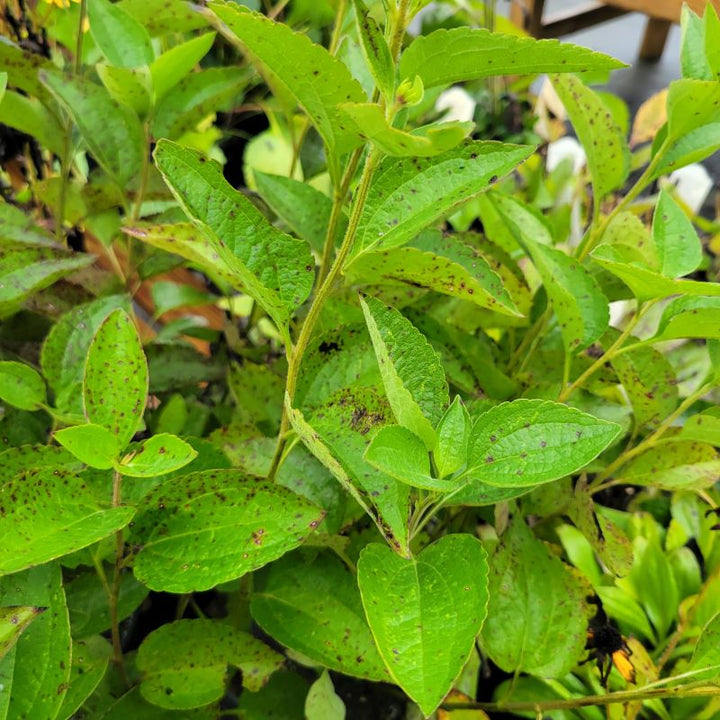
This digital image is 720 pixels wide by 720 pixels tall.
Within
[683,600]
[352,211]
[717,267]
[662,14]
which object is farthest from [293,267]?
[662,14]

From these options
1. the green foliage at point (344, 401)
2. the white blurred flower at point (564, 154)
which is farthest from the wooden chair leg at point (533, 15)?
the green foliage at point (344, 401)

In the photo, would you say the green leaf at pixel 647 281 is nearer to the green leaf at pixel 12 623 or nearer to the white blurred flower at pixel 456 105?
the green leaf at pixel 12 623

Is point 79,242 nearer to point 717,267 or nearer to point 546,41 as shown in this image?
point 546,41

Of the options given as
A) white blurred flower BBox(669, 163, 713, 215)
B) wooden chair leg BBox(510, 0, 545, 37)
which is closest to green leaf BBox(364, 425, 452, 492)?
white blurred flower BBox(669, 163, 713, 215)

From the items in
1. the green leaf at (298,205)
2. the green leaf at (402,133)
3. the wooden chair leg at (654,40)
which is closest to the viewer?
the green leaf at (402,133)

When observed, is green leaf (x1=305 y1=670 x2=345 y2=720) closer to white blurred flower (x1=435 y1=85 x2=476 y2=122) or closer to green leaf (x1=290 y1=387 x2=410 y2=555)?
green leaf (x1=290 y1=387 x2=410 y2=555)

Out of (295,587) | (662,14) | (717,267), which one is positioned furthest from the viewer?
(662,14)
